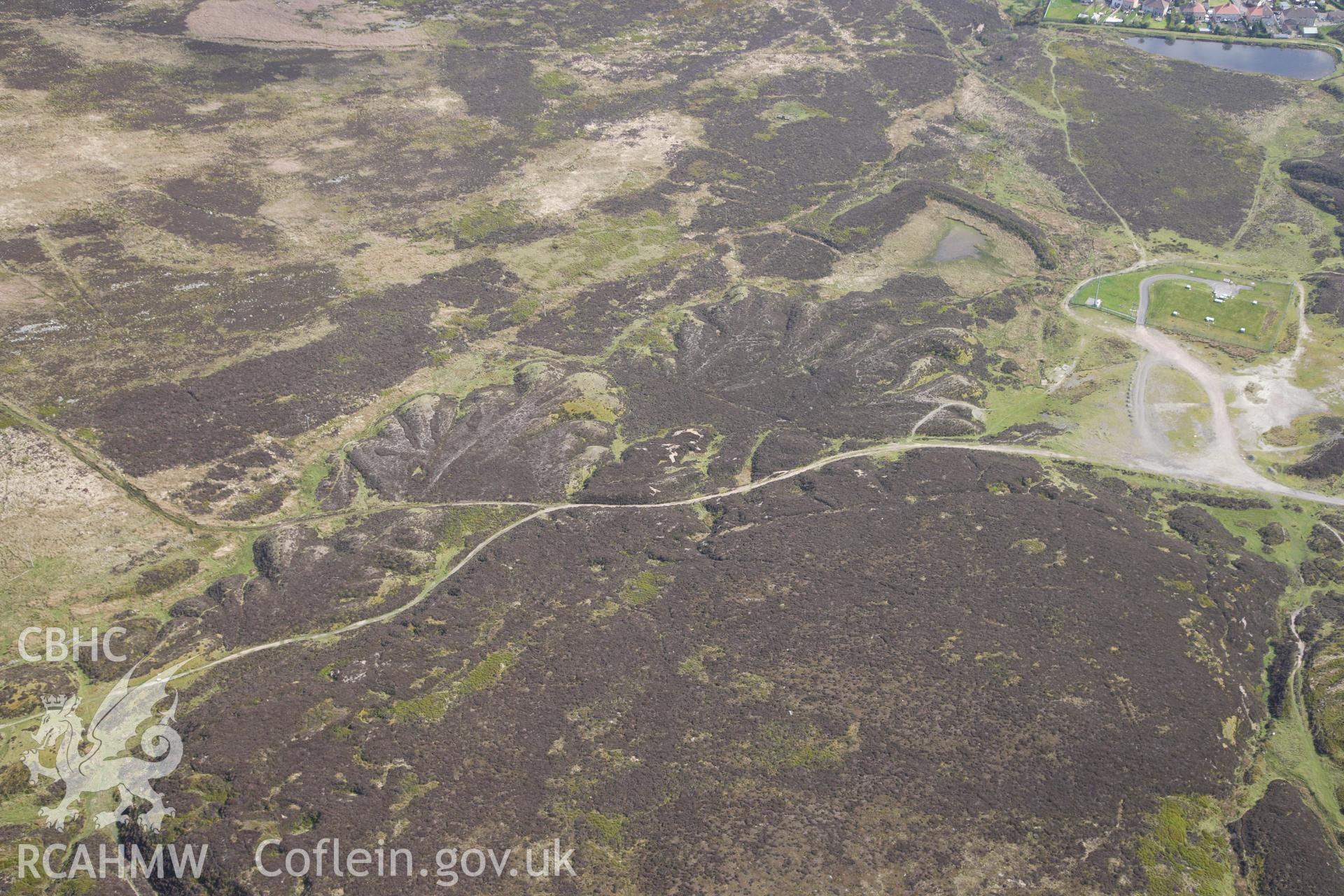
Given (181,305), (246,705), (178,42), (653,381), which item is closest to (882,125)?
(653,381)

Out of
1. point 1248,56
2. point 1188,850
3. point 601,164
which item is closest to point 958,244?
point 601,164

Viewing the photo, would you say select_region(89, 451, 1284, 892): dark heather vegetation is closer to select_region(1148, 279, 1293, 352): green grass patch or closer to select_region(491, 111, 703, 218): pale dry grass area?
select_region(1148, 279, 1293, 352): green grass patch

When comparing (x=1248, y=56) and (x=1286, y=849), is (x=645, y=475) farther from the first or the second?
(x=1248, y=56)

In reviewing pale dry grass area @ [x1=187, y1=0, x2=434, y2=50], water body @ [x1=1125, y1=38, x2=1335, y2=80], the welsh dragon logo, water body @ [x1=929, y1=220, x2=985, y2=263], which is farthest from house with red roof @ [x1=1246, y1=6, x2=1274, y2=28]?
the welsh dragon logo

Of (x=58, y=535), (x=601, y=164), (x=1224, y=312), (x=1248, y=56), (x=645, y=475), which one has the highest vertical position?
(x=1248, y=56)

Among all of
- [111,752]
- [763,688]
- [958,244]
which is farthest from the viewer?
[958,244]

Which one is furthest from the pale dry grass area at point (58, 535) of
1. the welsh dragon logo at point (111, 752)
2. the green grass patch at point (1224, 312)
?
the green grass patch at point (1224, 312)

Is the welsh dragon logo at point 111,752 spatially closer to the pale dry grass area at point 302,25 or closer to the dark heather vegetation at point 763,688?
the dark heather vegetation at point 763,688
